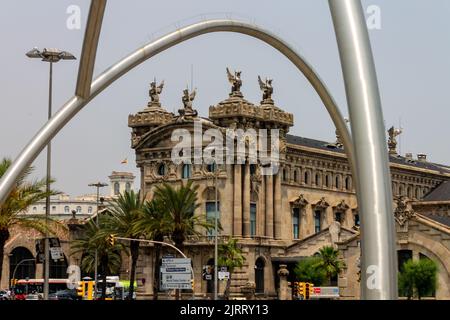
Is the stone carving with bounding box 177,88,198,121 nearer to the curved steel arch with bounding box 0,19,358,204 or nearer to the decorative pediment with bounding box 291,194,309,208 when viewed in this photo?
the decorative pediment with bounding box 291,194,309,208

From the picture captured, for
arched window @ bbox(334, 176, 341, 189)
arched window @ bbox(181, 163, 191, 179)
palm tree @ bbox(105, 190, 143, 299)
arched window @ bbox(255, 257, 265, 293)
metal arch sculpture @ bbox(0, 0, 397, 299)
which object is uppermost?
arched window @ bbox(334, 176, 341, 189)

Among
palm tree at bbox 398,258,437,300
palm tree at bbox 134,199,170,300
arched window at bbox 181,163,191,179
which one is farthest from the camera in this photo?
arched window at bbox 181,163,191,179

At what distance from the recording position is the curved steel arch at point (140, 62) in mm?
34562

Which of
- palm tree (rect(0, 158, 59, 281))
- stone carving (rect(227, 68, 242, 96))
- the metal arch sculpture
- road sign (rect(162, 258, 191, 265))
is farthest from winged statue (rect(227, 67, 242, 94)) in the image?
the metal arch sculpture

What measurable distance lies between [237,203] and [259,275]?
7.33 m

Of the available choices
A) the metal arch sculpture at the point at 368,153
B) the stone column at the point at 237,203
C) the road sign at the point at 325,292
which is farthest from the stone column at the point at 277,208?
the metal arch sculpture at the point at 368,153

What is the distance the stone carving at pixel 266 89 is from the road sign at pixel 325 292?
22133 mm

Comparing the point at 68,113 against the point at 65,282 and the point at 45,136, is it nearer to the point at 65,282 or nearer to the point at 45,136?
the point at 45,136

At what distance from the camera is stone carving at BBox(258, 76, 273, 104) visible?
339 feet

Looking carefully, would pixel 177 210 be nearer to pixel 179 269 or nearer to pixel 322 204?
pixel 179 269

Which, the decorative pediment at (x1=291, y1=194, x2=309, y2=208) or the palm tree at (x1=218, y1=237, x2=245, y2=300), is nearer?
the palm tree at (x1=218, y1=237, x2=245, y2=300)

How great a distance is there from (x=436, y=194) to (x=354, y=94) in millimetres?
109440

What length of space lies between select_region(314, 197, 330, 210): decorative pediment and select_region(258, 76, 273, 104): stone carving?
45.5 ft
